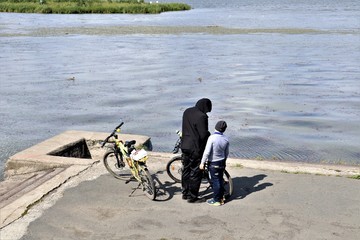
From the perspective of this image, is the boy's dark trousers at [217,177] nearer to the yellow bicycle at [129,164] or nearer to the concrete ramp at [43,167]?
Answer: the yellow bicycle at [129,164]

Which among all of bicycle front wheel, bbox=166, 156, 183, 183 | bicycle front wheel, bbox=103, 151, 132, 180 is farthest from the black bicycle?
bicycle front wheel, bbox=103, 151, 132, 180

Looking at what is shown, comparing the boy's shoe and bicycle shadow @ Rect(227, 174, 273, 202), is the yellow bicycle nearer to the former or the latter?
the boy's shoe

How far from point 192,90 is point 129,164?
14.3 metres

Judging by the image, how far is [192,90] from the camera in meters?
23.8

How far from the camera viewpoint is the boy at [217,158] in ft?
28.5

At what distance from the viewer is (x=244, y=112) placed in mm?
19688

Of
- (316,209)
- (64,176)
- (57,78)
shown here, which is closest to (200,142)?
(316,209)

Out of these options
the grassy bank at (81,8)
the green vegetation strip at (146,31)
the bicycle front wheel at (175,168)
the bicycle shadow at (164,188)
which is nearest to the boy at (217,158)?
the bicycle shadow at (164,188)

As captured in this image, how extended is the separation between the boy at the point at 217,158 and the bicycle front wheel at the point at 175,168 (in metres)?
1.24

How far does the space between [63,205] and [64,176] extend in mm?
1330

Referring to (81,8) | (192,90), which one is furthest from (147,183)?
(81,8)

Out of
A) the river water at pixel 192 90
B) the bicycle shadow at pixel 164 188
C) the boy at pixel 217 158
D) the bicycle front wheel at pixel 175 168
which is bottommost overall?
the river water at pixel 192 90

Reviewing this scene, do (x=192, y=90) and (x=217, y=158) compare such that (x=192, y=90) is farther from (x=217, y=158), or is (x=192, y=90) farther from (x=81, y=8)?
(x=81, y=8)

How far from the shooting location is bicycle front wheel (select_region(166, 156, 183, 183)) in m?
10.0
